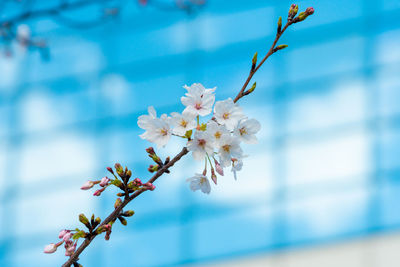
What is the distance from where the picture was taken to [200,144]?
57.2 inches

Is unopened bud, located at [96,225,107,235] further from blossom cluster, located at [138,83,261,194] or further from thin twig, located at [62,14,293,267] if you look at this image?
blossom cluster, located at [138,83,261,194]

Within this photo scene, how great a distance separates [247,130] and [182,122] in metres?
0.20

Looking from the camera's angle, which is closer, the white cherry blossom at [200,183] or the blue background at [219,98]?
the white cherry blossom at [200,183]

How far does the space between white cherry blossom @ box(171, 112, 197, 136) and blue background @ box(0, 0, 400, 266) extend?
9.39 meters

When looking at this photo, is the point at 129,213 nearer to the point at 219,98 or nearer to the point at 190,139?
the point at 190,139

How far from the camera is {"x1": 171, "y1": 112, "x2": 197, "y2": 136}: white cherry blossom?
4.82ft

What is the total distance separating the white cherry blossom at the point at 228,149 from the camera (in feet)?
4.81

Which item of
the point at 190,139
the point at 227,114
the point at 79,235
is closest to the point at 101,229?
the point at 79,235

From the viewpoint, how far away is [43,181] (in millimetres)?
12727

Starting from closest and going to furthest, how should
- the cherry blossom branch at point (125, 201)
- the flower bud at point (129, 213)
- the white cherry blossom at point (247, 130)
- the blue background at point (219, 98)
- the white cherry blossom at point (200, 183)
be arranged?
1. the cherry blossom branch at point (125, 201)
2. the flower bud at point (129, 213)
3. the white cherry blossom at point (247, 130)
4. the white cherry blossom at point (200, 183)
5. the blue background at point (219, 98)

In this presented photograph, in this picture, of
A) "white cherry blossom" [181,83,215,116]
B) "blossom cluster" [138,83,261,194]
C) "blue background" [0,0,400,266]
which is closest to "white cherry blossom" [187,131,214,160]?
"blossom cluster" [138,83,261,194]

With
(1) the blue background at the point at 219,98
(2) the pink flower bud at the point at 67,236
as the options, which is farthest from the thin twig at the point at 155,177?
(1) the blue background at the point at 219,98

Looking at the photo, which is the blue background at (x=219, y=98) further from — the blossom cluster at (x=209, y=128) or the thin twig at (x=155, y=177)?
the thin twig at (x=155, y=177)

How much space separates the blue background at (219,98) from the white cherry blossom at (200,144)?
9.39 metres
